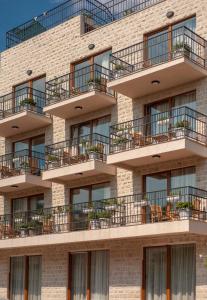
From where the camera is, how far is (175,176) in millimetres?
22422

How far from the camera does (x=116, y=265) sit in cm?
2344

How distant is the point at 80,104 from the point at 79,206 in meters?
4.04

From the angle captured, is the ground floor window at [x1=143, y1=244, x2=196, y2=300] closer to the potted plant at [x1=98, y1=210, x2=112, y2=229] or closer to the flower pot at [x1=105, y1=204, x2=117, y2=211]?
the potted plant at [x1=98, y1=210, x2=112, y2=229]

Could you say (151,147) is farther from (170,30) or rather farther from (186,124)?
(170,30)

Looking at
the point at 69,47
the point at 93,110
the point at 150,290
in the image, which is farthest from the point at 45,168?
the point at 150,290

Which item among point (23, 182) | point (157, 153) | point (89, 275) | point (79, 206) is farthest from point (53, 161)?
point (157, 153)

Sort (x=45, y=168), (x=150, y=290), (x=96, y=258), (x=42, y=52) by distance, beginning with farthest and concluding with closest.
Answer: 1. (x=42, y=52)
2. (x=45, y=168)
3. (x=96, y=258)
4. (x=150, y=290)

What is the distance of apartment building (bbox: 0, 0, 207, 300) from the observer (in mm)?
21594

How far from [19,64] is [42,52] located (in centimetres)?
176

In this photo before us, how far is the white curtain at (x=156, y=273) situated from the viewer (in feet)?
72.1

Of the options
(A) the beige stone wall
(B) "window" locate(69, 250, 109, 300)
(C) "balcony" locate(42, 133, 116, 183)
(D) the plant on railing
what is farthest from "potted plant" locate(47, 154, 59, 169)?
(B) "window" locate(69, 250, 109, 300)

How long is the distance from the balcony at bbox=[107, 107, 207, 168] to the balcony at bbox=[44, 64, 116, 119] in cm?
144

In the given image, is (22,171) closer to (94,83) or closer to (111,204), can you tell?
(94,83)

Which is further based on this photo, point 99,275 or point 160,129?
point 99,275
